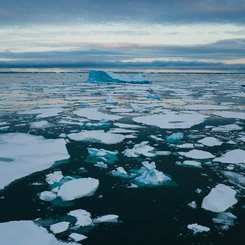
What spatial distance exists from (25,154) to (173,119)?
5274mm

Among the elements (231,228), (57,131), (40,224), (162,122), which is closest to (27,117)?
(57,131)

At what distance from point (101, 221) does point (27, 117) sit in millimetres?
7747

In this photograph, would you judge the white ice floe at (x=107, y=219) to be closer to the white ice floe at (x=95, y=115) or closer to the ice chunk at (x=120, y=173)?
the ice chunk at (x=120, y=173)

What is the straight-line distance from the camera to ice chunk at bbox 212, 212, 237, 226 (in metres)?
3.66

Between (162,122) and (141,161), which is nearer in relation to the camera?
(141,161)

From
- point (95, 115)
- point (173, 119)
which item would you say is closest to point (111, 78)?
point (95, 115)

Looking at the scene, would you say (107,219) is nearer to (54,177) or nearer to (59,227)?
(59,227)

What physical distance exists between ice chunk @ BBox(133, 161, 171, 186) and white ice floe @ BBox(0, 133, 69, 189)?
1.61 m

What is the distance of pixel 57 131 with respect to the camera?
27.6 feet

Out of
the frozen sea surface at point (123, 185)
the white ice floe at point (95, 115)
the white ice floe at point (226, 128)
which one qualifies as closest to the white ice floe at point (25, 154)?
the frozen sea surface at point (123, 185)

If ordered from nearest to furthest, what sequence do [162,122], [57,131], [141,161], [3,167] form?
[3,167], [141,161], [57,131], [162,122]

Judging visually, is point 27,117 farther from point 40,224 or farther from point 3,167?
point 40,224

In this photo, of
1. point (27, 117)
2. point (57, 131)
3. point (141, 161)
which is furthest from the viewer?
point (27, 117)

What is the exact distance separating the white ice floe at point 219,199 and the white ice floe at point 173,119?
177 inches
